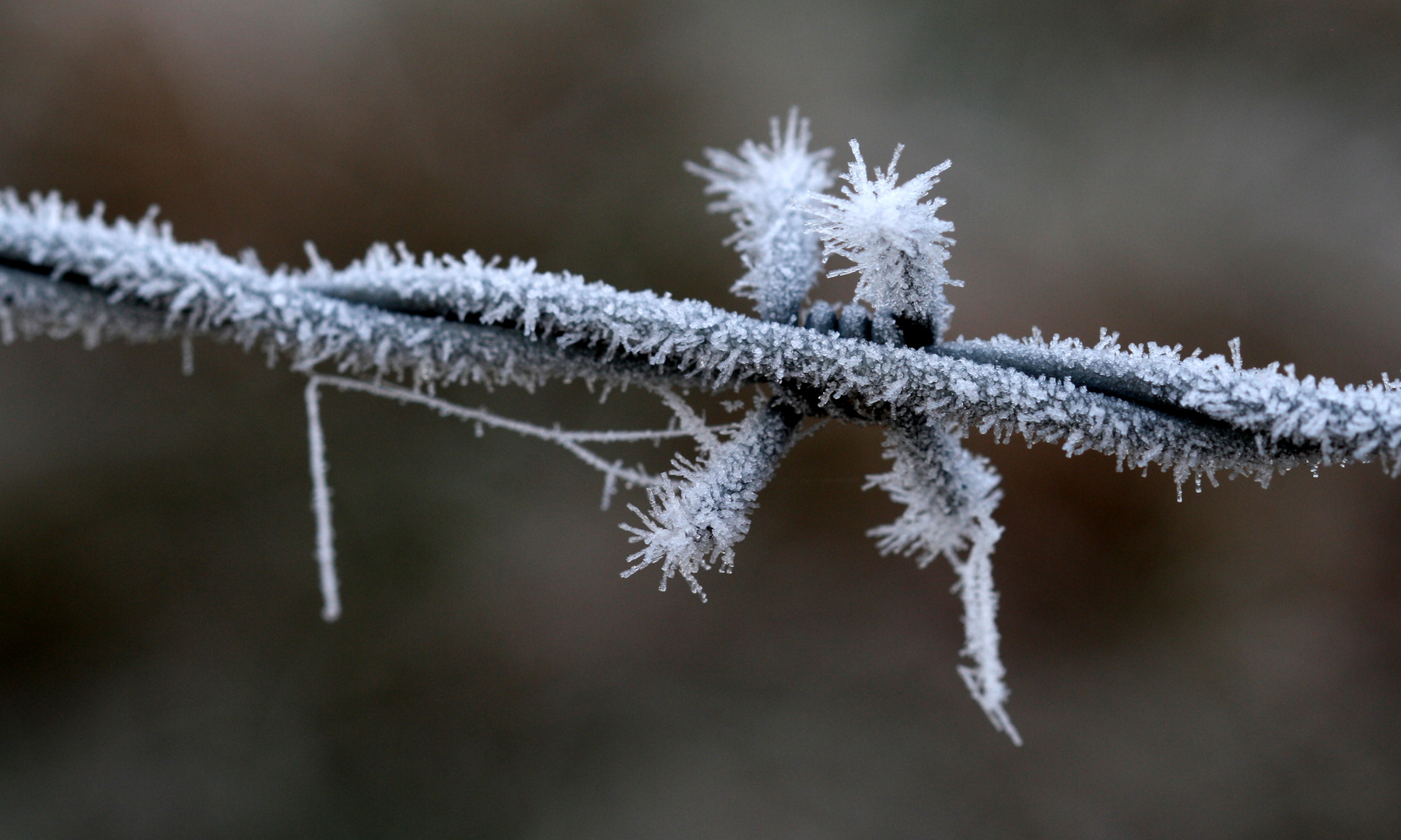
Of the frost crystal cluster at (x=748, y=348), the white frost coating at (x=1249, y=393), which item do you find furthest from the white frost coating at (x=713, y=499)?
the white frost coating at (x=1249, y=393)

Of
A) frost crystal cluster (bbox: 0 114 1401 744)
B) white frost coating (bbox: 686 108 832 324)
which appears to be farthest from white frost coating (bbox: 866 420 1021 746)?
white frost coating (bbox: 686 108 832 324)

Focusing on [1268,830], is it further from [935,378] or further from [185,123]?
[185,123]

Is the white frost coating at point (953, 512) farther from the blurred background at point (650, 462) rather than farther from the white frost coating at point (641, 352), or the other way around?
the blurred background at point (650, 462)

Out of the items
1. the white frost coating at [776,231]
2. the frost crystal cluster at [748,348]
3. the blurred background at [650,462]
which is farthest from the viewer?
the blurred background at [650,462]

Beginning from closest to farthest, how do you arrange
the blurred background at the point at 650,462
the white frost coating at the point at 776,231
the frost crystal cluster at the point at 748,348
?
the frost crystal cluster at the point at 748,348 < the white frost coating at the point at 776,231 < the blurred background at the point at 650,462

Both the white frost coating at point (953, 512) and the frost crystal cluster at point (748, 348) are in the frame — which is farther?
the white frost coating at point (953, 512)

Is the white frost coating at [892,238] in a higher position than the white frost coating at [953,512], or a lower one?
higher

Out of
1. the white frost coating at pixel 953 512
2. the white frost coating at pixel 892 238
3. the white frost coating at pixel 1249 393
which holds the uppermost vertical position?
the white frost coating at pixel 892 238

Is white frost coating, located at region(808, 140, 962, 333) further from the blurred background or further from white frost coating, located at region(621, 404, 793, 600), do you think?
the blurred background
